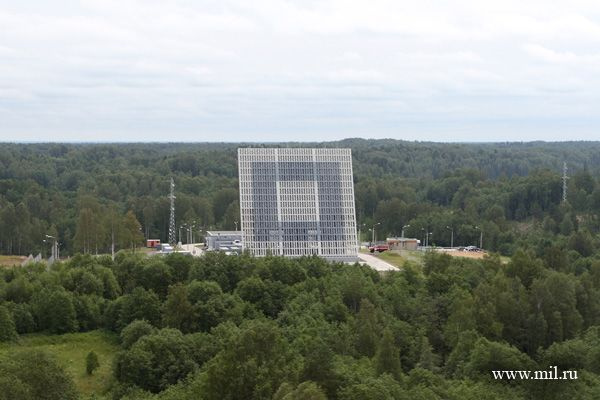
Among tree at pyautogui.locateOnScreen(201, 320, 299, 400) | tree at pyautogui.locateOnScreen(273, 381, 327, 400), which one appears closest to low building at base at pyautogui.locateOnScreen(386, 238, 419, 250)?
tree at pyautogui.locateOnScreen(201, 320, 299, 400)

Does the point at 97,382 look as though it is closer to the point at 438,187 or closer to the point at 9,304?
the point at 9,304

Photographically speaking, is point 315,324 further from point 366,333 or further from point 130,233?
point 130,233

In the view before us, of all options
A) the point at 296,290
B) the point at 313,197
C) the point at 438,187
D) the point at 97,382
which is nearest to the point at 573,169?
the point at 438,187

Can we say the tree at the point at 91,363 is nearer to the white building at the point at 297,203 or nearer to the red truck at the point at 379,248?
the white building at the point at 297,203

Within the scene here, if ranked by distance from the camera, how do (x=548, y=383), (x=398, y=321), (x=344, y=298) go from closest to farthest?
(x=548, y=383)
(x=398, y=321)
(x=344, y=298)

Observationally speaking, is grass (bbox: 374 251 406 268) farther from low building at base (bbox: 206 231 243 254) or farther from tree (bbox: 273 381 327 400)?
tree (bbox: 273 381 327 400)

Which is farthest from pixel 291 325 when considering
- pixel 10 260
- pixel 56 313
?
pixel 10 260
